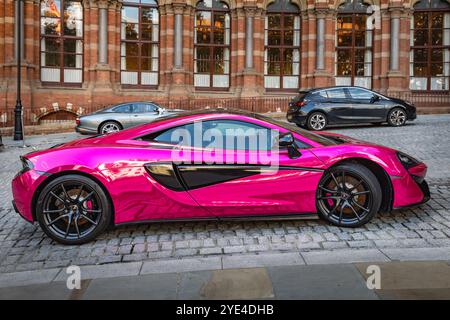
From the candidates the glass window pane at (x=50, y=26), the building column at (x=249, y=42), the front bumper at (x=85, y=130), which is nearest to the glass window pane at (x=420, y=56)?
the building column at (x=249, y=42)

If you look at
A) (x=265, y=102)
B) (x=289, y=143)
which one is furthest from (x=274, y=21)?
(x=289, y=143)

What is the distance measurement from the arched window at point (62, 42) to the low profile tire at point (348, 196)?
69.2 ft

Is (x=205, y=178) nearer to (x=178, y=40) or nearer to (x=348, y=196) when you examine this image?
(x=348, y=196)

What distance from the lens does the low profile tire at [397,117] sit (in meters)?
16.5

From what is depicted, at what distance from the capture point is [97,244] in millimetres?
4949

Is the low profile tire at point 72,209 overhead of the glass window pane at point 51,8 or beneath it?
beneath

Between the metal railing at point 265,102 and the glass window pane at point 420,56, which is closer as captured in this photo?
the metal railing at point 265,102

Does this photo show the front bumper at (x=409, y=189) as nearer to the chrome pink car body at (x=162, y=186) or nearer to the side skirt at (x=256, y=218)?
the chrome pink car body at (x=162, y=186)

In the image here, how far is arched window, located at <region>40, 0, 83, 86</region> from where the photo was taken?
77.0 feet

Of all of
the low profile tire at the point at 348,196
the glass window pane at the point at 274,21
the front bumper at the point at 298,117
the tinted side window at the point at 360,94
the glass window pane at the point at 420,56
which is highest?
the glass window pane at the point at 274,21

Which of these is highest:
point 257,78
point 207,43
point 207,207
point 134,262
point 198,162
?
point 207,43
